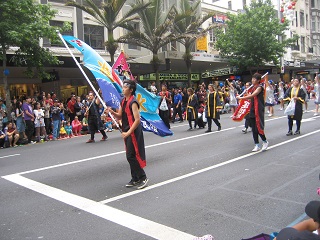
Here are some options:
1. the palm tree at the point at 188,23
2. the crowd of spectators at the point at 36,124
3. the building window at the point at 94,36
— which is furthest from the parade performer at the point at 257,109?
the building window at the point at 94,36

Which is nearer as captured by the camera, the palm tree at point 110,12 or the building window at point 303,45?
the palm tree at point 110,12

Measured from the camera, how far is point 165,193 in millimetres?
5672

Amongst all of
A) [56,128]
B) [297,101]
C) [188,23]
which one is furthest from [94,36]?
[297,101]

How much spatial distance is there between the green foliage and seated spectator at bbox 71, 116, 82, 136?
63.5ft

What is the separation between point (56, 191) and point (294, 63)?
37.5 meters

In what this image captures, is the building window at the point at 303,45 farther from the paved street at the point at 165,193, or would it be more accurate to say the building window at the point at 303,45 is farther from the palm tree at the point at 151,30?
the paved street at the point at 165,193

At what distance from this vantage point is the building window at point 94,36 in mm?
25047

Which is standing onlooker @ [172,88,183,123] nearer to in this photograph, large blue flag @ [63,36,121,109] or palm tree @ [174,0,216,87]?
palm tree @ [174,0,216,87]

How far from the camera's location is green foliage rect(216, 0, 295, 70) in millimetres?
30844

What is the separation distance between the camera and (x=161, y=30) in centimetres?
2153

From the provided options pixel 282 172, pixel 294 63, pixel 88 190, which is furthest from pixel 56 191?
pixel 294 63

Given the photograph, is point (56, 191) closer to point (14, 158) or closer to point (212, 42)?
point (14, 158)

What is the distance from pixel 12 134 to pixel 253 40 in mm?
23662

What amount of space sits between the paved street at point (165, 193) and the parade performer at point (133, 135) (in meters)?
0.32
